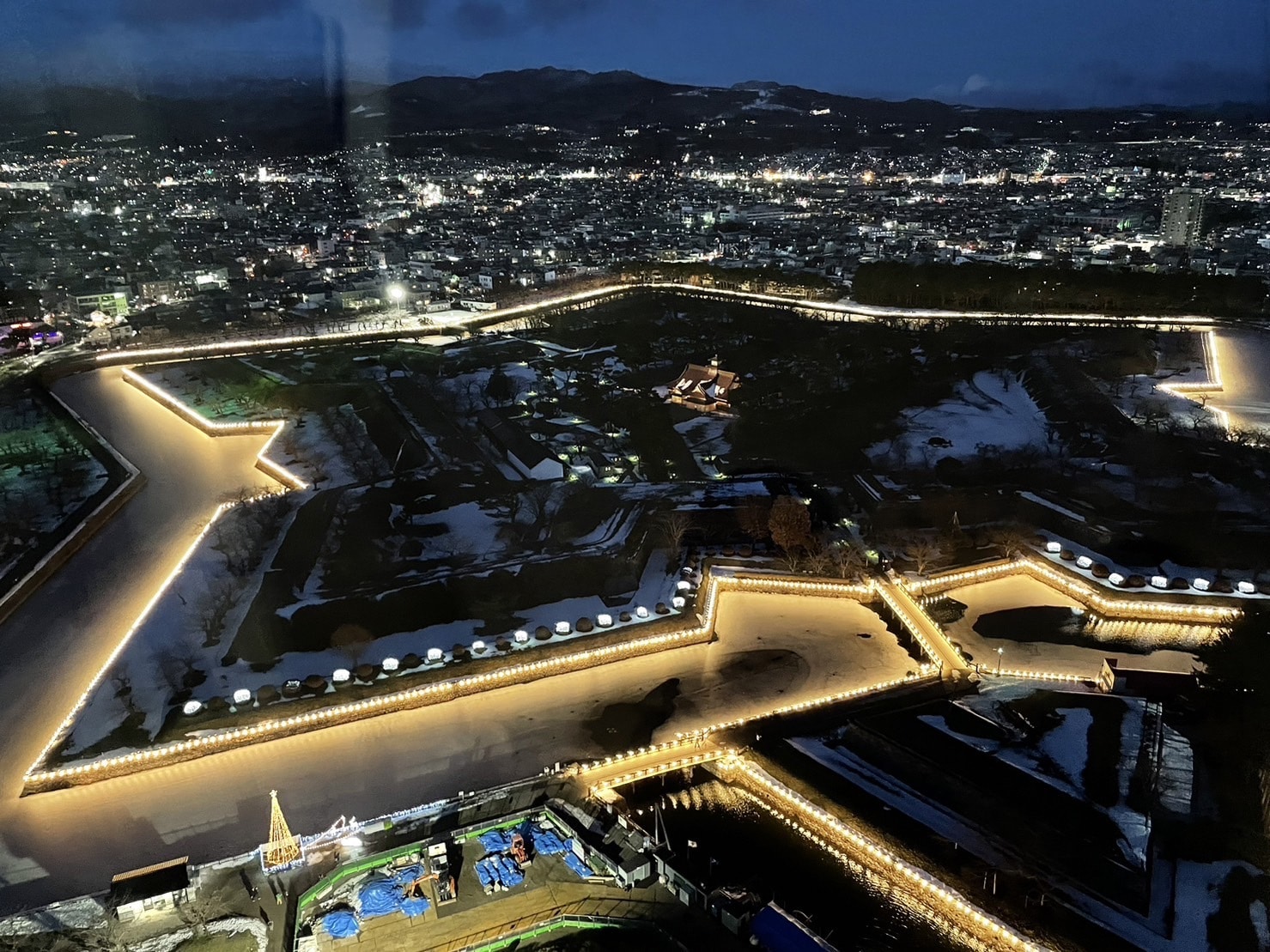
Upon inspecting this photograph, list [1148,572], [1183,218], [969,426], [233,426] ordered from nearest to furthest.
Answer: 1. [1148,572]
2. [969,426]
3. [233,426]
4. [1183,218]

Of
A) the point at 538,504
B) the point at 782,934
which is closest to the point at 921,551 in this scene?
the point at 538,504

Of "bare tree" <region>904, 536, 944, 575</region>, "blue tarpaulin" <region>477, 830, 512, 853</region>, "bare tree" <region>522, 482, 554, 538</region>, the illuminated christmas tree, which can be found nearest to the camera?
the illuminated christmas tree

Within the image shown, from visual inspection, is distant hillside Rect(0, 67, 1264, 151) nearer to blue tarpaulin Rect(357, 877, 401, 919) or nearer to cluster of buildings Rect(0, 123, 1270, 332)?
cluster of buildings Rect(0, 123, 1270, 332)

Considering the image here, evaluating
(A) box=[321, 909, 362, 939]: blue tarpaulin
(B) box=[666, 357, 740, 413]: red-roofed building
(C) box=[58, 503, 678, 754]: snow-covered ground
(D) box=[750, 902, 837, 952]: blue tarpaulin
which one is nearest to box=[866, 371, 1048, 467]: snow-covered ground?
(B) box=[666, 357, 740, 413]: red-roofed building

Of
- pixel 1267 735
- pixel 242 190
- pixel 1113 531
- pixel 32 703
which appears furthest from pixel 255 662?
pixel 242 190

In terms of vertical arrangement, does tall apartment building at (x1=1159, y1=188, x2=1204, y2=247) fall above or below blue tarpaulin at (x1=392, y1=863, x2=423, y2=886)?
above

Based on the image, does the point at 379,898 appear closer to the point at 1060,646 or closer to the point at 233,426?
the point at 1060,646
